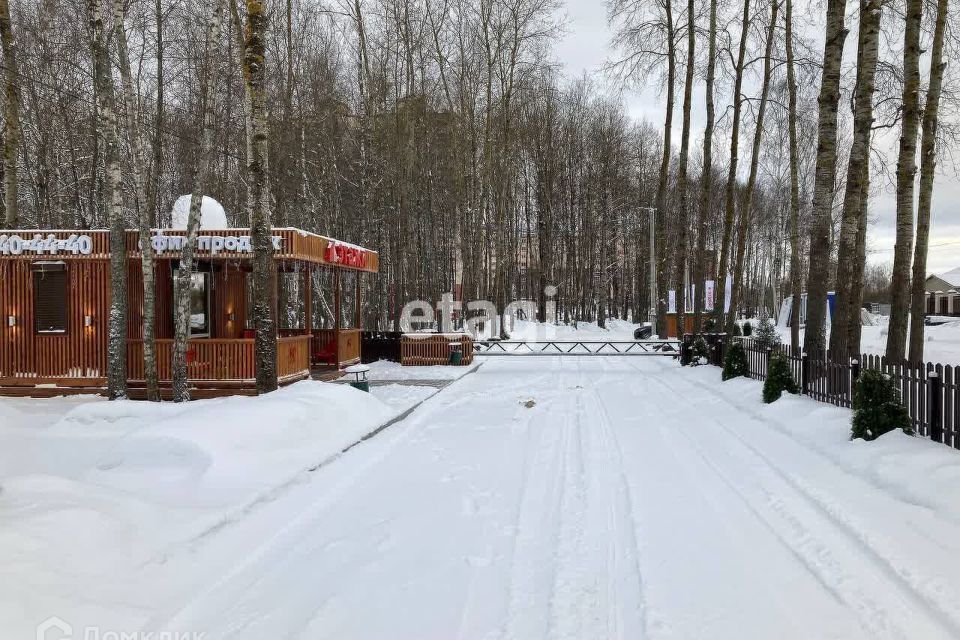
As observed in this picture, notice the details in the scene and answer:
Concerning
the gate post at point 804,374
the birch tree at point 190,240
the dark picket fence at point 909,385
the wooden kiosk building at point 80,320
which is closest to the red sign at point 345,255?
the wooden kiosk building at point 80,320

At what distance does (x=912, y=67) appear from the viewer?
37.3 ft

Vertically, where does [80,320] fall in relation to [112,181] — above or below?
below

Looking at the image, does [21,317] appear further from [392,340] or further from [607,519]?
[607,519]

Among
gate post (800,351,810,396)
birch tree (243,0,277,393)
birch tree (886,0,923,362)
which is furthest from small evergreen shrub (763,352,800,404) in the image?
birch tree (243,0,277,393)

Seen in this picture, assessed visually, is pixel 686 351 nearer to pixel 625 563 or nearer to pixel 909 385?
pixel 909 385

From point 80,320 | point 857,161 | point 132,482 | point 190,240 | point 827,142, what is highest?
point 827,142

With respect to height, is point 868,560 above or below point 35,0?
below

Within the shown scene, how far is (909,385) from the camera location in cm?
806

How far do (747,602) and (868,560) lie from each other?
50.4 inches

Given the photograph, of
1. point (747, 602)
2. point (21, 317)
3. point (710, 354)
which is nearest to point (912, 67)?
point (710, 354)

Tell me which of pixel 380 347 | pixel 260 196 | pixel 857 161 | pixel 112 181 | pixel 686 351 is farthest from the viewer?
pixel 380 347

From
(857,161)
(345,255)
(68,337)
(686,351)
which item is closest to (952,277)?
(686,351)

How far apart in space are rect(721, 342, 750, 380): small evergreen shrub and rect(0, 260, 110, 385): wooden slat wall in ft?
46.4

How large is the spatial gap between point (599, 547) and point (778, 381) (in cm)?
785
